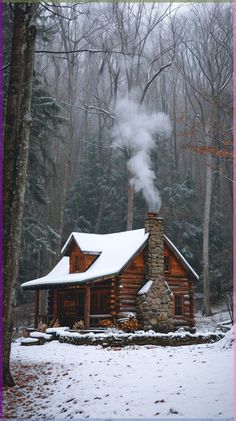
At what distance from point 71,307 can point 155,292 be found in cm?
563

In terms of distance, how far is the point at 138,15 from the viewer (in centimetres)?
3516

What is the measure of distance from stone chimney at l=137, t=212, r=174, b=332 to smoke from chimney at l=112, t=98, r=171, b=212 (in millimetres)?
10982

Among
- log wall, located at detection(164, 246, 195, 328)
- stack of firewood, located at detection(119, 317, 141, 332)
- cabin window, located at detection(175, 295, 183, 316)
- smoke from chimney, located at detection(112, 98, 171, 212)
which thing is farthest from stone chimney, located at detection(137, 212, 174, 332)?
smoke from chimney, located at detection(112, 98, 171, 212)

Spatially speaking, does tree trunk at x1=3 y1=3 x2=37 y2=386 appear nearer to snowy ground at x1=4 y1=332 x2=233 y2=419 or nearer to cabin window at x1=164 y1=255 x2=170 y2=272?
snowy ground at x1=4 y1=332 x2=233 y2=419

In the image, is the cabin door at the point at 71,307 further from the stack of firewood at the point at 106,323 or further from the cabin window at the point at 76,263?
the stack of firewood at the point at 106,323

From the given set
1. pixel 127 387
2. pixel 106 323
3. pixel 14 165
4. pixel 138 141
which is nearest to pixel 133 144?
pixel 138 141

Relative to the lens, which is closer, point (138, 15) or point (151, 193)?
point (138, 15)

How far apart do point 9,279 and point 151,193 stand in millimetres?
28423

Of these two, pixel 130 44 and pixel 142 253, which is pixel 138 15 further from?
pixel 142 253

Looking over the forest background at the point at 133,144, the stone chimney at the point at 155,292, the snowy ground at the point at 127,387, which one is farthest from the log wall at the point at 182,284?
the snowy ground at the point at 127,387

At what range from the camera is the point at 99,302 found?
975 inches

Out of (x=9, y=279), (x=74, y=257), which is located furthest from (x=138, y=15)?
(x=9, y=279)

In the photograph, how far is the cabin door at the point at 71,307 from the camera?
1006 inches

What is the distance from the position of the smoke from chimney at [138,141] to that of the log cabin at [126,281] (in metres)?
10.3
